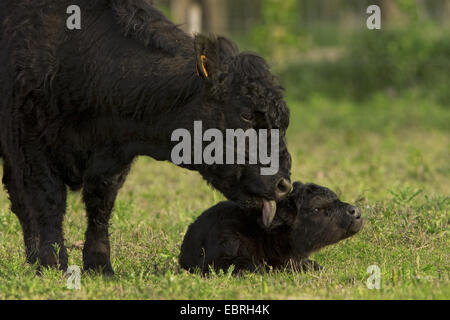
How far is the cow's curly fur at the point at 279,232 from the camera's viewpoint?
5.70 meters

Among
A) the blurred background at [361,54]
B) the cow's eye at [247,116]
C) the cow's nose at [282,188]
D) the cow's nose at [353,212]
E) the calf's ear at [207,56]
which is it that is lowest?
the cow's nose at [353,212]

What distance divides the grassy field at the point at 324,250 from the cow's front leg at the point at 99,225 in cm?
16

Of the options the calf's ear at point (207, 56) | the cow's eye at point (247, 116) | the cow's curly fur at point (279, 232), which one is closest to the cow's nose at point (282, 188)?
the cow's eye at point (247, 116)

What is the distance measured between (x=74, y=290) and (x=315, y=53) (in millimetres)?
18854

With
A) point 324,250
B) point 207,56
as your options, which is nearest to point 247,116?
point 207,56

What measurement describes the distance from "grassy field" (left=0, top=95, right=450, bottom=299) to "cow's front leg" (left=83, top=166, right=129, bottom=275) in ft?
0.54

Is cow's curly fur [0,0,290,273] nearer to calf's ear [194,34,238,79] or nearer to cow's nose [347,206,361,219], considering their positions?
calf's ear [194,34,238,79]

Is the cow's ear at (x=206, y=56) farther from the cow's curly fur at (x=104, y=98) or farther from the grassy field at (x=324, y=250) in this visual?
the grassy field at (x=324, y=250)

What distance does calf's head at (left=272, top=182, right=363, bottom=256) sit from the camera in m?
5.82

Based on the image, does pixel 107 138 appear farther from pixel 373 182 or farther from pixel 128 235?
pixel 373 182

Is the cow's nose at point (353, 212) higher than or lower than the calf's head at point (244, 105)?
lower

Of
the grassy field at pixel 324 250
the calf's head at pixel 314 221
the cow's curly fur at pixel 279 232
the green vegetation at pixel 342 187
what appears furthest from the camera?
the calf's head at pixel 314 221

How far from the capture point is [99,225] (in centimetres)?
570
